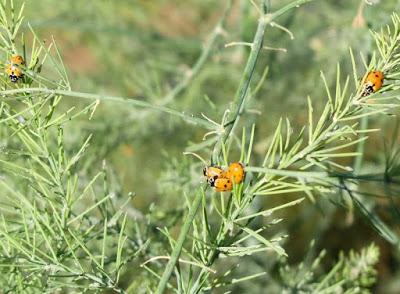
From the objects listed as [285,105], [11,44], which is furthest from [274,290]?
[11,44]

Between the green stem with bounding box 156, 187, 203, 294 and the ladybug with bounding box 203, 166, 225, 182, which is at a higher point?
the ladybug with bounding box 203, 166, 225, 182

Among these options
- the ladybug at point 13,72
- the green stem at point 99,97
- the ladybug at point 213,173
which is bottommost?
the ladybug at point 213,173

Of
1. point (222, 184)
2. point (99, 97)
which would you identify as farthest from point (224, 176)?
point (99, 97)

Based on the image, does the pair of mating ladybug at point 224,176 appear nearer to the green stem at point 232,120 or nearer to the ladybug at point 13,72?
the green stem at point 232,120

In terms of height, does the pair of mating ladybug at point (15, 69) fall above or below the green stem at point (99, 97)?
above

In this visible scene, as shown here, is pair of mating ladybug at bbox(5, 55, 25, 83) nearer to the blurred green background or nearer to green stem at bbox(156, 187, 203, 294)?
green stem at bbox(156, 187, 203, 294)

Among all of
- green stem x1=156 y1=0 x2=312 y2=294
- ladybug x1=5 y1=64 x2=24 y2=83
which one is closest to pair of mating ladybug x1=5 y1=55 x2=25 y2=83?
ladybug x1=5 y1=64 x2=24 y2=83

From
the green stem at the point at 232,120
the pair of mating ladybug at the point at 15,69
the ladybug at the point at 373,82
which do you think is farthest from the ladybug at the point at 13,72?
the ladybug at the point at 373,82
